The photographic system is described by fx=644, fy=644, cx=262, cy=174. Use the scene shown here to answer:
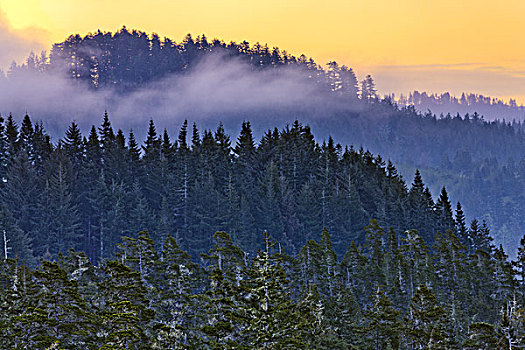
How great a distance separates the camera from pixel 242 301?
128 ft

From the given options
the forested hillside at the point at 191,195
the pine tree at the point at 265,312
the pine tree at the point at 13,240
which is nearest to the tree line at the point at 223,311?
the pine tree at the point at 265,312

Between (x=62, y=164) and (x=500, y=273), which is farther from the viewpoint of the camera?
(x=62, y=164)

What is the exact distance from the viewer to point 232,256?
67375mm

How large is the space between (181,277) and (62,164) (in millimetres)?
58785

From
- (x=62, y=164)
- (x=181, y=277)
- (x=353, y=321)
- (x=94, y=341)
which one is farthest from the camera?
(x=62, y=164)

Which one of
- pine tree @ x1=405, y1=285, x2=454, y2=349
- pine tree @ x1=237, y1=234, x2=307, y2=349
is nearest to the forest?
pine tree @ x1=237, y1=234, x2=307, y2=349

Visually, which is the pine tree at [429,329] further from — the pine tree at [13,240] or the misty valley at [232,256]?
the pine tree at [13,240]

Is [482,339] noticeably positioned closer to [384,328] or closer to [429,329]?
[429,329]

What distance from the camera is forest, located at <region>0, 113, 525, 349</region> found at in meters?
38.9

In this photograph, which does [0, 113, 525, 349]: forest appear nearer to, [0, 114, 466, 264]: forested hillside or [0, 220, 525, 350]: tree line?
[0, 220, 525, 350]: tree line

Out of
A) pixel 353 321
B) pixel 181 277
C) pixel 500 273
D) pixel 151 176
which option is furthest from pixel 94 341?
pixel 151 176

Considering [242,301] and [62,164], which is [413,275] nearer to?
[242,301]

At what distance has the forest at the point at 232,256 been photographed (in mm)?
38875

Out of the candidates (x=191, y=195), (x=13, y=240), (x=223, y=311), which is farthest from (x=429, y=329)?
(x=191, y=195)
